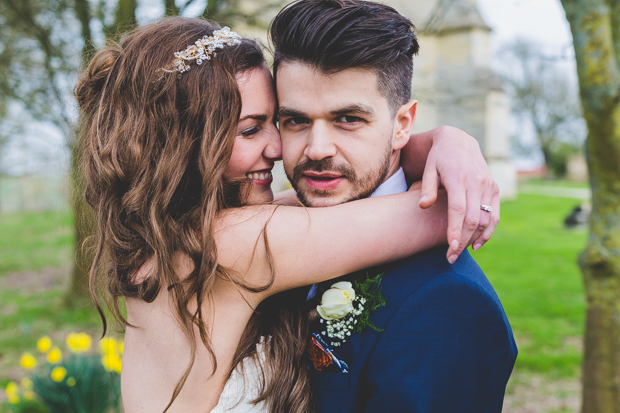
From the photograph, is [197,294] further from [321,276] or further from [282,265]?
[321,276]

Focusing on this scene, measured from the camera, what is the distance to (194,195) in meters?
2.20

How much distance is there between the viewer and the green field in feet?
22.6

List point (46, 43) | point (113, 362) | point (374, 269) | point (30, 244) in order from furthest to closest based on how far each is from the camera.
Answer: point (30, 244) → point (46, 43) → point (113, 362) → point (374, 269)

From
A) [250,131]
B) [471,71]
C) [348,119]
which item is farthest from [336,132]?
[471,71]

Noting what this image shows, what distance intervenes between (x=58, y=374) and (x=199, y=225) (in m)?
3.08

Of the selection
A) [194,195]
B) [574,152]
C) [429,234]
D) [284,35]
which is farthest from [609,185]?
[574,152]

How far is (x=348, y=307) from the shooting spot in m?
1.84

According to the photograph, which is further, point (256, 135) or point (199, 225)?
point (256, 135)

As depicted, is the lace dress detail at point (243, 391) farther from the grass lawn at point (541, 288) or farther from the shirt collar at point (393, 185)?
the grass lawn at point (541, 288)

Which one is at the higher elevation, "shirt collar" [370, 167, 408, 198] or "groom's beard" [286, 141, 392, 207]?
"groom's beard" [286, 141, 392, 207]

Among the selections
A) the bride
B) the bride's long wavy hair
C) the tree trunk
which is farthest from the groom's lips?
the tree trunk

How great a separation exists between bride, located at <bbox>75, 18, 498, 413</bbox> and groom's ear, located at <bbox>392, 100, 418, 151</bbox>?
336mm

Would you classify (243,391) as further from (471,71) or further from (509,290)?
(471,71)

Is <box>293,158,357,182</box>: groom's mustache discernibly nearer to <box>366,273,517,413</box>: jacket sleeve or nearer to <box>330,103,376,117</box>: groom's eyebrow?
<box>330,103,376,117</box>: groom's eyebrow
